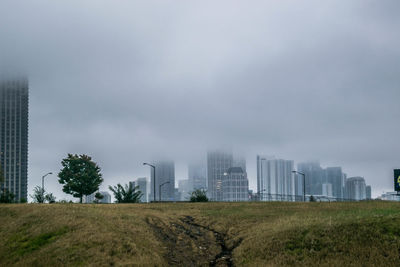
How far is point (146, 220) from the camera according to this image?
34531 millimetres

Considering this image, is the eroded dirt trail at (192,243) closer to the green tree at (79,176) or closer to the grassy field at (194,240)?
the grassy field at (194,240)

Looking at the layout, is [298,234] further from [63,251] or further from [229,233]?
[63,251]

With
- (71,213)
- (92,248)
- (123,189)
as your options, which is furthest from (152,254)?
(123,189)

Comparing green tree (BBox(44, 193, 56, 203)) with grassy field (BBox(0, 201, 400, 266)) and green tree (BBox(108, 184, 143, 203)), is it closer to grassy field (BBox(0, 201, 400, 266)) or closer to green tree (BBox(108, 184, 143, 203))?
green tree (BBox(108, 184, 143, 203))

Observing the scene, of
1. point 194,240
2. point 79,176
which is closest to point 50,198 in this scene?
point 79,176

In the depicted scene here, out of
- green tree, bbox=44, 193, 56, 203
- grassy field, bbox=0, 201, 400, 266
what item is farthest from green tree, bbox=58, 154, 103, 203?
grassy field, bbox=0, 201, 400, 266

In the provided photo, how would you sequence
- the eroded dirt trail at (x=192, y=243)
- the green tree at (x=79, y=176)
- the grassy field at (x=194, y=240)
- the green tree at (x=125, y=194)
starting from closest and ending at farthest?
the grassy field at (x=194, y=240) → the eroded dirt trail at (x=192, y=243) → the green tree at (x=125, y=194) → the green tree at (x=79, y=176)

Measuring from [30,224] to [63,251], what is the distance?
9184 mm

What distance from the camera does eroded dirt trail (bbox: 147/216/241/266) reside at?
25.8 metres

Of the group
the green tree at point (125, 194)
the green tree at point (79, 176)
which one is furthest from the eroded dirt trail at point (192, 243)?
the green tree at point (79, 176)

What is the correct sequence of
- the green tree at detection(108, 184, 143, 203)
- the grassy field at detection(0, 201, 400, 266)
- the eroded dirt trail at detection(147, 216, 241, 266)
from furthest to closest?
the green tree at detection(108, 184, 143, 203), the eroded dirt trail at detection(147, 216, 241, 266), the grassy field at detection(0, 201, 400, 266)

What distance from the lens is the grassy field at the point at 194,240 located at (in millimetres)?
23703

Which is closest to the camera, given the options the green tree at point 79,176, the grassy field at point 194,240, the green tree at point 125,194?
the grassy field at point 194,240

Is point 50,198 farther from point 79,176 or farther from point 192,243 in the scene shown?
point 192,243
